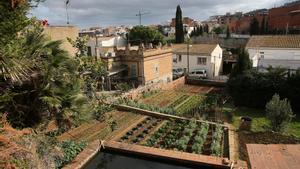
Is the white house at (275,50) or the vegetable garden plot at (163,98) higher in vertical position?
the white house at (275,50)

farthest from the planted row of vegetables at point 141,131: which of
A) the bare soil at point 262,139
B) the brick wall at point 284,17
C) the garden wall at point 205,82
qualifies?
the brick wall at point 284,17

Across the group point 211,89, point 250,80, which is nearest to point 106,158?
point 250,80

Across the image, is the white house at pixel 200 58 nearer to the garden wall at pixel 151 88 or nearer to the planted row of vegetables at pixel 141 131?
the garden wall at pixel 151 88

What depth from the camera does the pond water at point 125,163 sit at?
8.59 m

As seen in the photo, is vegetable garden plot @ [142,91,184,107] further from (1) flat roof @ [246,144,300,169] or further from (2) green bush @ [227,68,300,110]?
(1) flat roof @ [246,144,300,169]

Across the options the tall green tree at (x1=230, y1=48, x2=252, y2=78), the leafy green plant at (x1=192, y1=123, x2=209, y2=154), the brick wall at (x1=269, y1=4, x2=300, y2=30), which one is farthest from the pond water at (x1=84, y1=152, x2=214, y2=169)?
the brick wall at (x1=269, y1=4, x2=300, y2=30)

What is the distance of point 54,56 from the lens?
831 centimetres

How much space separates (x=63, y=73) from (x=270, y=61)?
2122 cm

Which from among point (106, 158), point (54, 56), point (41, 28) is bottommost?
point (106, 158)

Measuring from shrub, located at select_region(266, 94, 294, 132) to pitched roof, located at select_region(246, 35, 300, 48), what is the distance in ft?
54.8

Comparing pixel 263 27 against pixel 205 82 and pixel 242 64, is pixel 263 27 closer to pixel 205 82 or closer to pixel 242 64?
pixel 205 82

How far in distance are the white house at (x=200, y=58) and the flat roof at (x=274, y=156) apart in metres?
22.0

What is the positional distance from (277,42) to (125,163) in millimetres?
24302

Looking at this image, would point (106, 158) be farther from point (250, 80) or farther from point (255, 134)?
point (250, 80)
